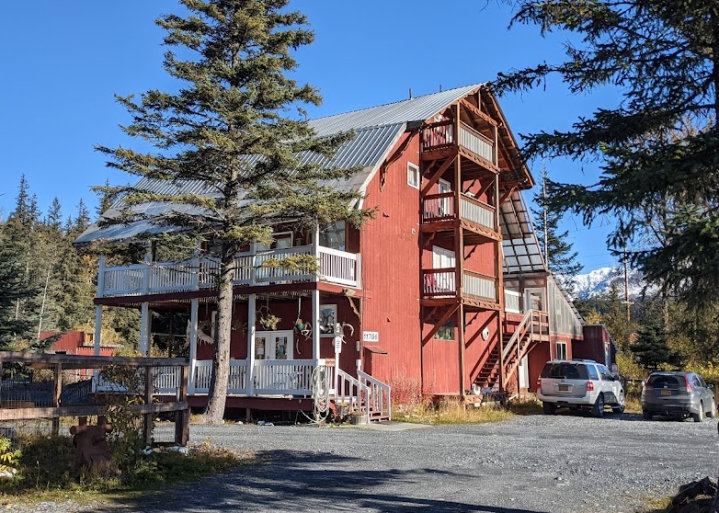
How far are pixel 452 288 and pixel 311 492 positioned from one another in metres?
17.4

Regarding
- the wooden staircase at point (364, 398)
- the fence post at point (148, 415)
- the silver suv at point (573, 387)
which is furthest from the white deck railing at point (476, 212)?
the fence post at point (148, 415)

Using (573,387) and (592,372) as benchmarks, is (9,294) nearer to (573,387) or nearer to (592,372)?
(573,387)

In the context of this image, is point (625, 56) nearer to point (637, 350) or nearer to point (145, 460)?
point (145, 460)

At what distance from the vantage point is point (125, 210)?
60.6ft

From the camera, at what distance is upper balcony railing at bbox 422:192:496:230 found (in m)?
25.8

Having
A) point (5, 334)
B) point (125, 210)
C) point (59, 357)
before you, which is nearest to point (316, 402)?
point (125, 210)

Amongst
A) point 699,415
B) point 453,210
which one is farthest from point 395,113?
point 699,415

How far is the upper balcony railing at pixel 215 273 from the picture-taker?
816 inches

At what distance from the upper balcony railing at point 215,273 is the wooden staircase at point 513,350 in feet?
28.8

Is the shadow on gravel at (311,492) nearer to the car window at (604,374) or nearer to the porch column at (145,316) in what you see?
the porch column at (145,316)

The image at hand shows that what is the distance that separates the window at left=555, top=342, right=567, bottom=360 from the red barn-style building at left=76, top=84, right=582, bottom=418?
2.50m

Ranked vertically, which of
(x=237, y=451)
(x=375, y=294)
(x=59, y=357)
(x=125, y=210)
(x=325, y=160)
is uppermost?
(x=325, y=160)

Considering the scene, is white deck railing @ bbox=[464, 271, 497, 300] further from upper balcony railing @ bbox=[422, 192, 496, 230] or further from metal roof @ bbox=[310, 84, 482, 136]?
metal roof @ bbox=[310, 84, 482, 136]

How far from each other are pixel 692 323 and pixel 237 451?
802cm
